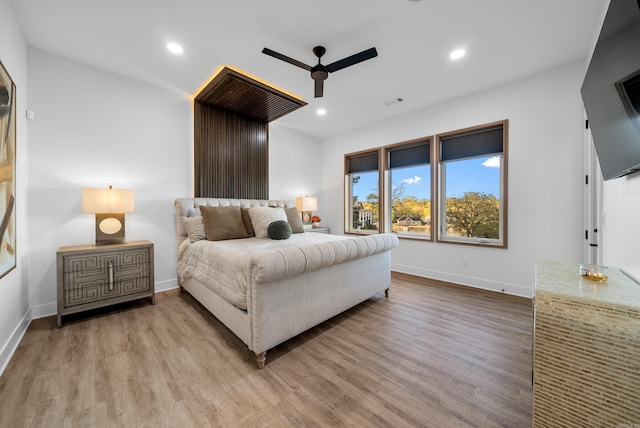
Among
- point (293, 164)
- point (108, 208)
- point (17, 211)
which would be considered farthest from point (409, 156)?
point (17, 211)

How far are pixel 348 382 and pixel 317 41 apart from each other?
9.65ft

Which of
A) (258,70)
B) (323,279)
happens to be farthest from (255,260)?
(258,70)

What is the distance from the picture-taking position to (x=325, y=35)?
88.7 inches

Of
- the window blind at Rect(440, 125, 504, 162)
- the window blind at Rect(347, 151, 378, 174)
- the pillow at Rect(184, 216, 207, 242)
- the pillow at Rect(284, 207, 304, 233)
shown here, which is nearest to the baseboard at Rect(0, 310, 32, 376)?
the pillow at Rect(184, 216, 207, 242)

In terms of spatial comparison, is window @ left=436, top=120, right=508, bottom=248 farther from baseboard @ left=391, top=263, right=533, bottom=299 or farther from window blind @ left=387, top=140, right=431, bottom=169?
baseboard @ left=391, top=263, right=533, bottom=299

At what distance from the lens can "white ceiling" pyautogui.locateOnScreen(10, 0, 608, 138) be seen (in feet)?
6.40

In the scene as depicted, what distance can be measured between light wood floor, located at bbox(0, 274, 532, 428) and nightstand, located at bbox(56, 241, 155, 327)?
0.21 metres

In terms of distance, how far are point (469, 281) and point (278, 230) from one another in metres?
2.84

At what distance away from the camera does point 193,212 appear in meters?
3.26

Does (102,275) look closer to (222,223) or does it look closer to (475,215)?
(222,223)

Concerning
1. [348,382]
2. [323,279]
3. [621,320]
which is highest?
[621,320]

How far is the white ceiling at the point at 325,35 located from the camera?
76.8 inches

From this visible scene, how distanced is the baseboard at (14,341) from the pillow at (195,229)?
1.51 meters

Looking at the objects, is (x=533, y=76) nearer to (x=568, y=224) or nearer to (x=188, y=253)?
(x=568, y=224)
